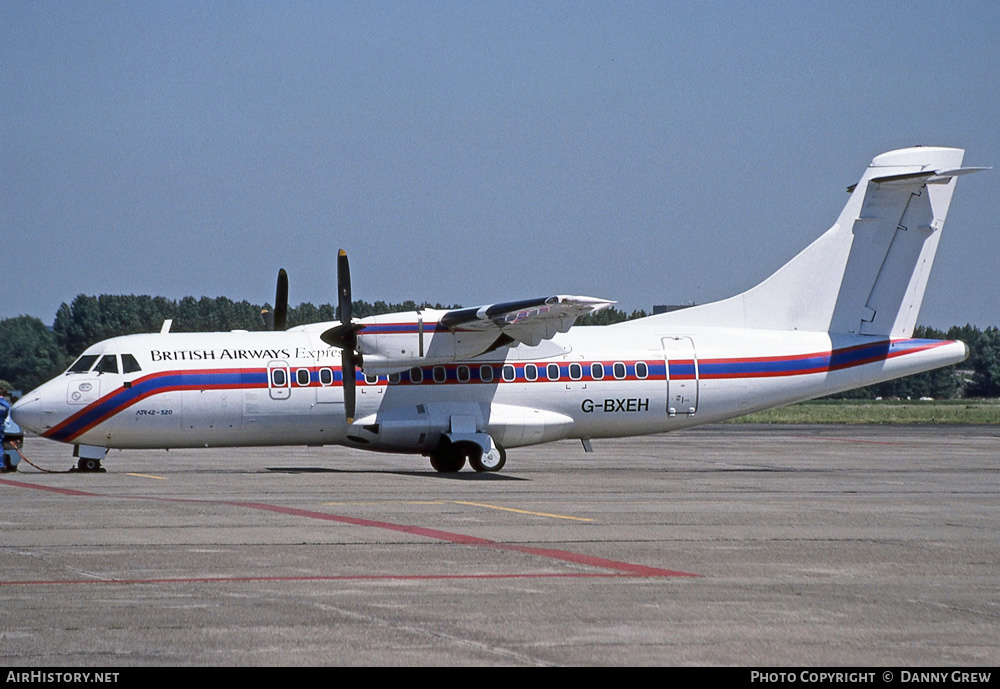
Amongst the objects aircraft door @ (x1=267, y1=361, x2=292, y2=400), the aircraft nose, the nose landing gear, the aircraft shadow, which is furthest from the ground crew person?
aircraft door @ (x1=267, y1=361, x2=292, y2=400)

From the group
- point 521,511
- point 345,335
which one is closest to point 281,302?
point 345,335

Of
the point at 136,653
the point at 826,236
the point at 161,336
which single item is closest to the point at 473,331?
the point at 161,336

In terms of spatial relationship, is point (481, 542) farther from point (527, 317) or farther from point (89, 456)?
point (89, 456)

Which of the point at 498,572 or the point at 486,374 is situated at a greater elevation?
the point at 486,374

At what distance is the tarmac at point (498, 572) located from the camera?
27.1 ft

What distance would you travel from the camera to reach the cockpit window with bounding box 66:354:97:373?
84.6 ft

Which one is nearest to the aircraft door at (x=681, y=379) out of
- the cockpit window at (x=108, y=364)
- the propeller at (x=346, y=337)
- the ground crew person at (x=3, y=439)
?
the propeller at (x=346, y=337)

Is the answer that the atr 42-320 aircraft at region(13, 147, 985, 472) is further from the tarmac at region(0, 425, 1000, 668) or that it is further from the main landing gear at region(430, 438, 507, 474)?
the tarmac at region(0, 425, 1000, 668)

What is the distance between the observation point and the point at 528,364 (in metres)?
27.4

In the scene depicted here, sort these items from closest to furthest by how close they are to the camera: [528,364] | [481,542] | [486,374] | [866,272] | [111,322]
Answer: [481,542]
[486,374]
[528,364]
[866,272]
[111,322]

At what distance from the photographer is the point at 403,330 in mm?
25422

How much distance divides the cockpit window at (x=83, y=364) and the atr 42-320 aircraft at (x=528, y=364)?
1.8 inches

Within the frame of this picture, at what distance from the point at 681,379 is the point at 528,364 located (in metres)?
3.56

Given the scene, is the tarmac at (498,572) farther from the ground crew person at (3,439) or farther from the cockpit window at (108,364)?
the cockpit window at (108,364)
